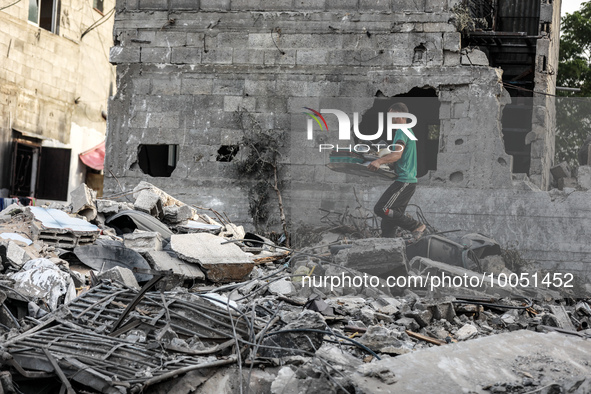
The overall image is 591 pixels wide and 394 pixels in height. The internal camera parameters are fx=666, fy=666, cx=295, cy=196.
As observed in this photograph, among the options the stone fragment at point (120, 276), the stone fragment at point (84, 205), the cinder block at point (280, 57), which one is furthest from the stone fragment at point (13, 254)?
the cinder block at point (280, 57)

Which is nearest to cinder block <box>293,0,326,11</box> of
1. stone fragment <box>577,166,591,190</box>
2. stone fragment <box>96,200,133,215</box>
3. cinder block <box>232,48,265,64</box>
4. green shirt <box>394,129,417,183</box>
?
cinder block <box>232,48,265,64</box>

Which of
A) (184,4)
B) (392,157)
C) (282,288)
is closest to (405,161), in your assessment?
(392,157)

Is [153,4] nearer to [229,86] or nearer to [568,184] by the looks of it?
[229,86]

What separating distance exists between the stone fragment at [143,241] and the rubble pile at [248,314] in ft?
0.06

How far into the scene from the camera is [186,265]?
743 cm

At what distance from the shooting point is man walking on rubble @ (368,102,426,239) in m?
8.02

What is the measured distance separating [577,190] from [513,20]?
6.19 metres

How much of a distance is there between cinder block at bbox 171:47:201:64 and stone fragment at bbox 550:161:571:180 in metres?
5.85

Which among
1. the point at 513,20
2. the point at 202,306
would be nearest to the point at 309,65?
the point at 513,20

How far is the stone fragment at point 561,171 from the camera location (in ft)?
30.4

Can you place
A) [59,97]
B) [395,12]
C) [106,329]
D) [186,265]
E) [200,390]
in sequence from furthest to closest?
[59,97] → [395,12] → [186,265] → [106,329] → [200,390]

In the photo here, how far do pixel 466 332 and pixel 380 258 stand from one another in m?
1.85

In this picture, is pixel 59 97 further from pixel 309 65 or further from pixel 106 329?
pixel 106 329

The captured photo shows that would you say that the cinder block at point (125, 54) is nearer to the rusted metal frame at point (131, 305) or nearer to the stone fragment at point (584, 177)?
the rusted metal frame at point (131, 305)
